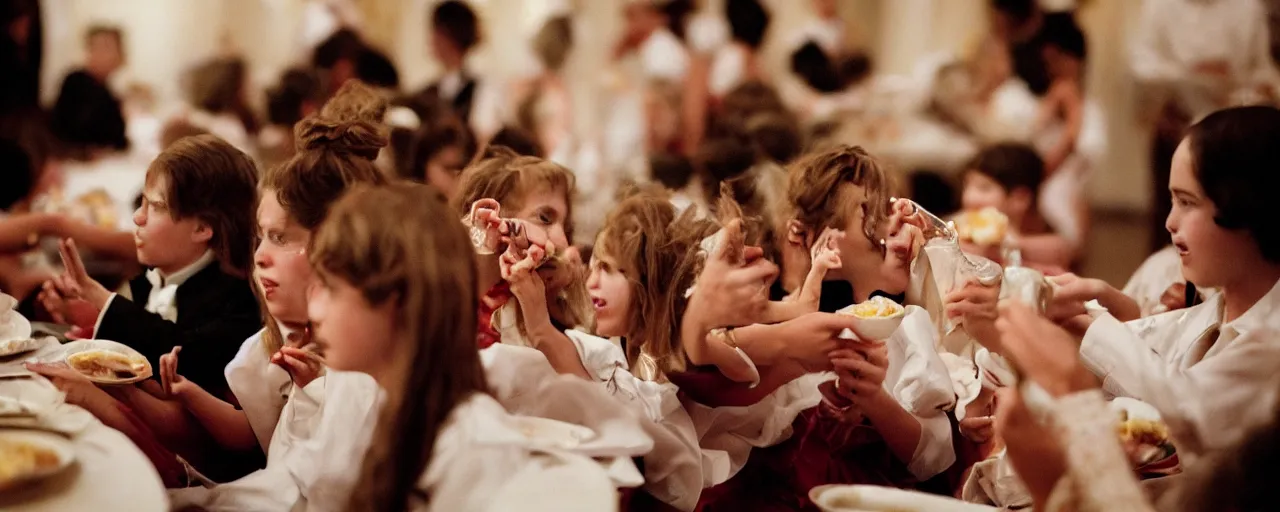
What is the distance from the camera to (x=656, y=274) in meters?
2.68

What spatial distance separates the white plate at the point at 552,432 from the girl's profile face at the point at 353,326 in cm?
22

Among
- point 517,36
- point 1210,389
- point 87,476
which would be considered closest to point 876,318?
point 1210,389

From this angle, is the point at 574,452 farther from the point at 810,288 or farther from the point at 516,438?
the point at 810,288

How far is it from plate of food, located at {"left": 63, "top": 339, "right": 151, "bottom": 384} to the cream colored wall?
6566 millimetres

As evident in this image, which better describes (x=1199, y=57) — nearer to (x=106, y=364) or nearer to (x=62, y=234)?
(x=62, y=234)

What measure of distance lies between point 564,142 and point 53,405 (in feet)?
19.6

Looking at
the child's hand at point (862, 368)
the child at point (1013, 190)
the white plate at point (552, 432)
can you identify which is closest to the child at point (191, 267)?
the white plate at point (552, 432)

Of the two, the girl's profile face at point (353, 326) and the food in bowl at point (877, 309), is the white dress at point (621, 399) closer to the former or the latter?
the girl's profile face at point (353, 326)

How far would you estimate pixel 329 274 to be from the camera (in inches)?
78.5

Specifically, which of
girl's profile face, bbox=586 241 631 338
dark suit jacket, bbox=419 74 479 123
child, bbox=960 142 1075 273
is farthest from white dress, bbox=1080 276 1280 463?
dark suit jacket, bbox=419 74 479 123

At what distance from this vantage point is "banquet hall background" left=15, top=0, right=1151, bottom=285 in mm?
9164

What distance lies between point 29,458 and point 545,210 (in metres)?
1.25

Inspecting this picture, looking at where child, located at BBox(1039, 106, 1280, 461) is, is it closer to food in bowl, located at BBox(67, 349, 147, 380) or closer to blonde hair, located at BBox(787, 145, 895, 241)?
blonde hair, located at BBox(787, 145, 895, 241)

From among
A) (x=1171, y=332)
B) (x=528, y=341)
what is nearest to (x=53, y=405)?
(x=528, y=341)
